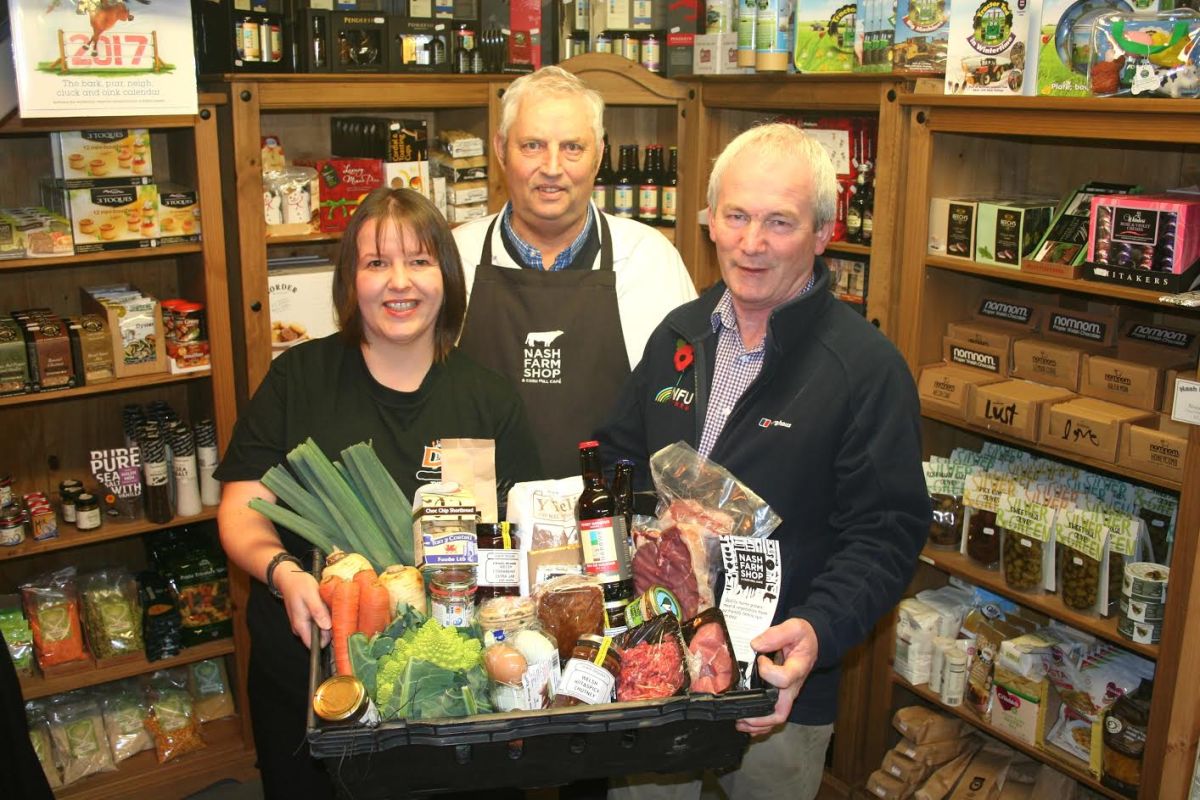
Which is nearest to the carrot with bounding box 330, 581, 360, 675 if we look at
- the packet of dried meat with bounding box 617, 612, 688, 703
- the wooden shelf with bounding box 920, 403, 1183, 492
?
the packet of dried meat with bounding box 617, 612, 688, 703

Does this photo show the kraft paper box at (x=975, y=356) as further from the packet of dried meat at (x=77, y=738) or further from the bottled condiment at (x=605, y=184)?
the packet of dried meat at (x=77, y=738)

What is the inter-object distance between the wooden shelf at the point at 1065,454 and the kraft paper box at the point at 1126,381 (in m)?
0.19

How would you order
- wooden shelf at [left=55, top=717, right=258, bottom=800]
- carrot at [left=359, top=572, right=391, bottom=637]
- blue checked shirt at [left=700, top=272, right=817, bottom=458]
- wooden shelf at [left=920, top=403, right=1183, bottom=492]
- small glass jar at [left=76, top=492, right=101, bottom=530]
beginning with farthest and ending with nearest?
wooden shelf at [left=55, top=717, right=258, bottom=800]
small glass jar at [left=76, top=492, right=101, bottom=530]
wooden shelf at [left=920, top=403, right=1183, bottom=492]
blue checked shirt at [left=700, top=272, right=817, bottom=458]
carrot at [left=359, top=572, right=391, bottom=637]

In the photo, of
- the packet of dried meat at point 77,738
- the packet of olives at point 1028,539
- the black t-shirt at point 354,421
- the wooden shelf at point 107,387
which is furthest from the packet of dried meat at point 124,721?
the packet of olives at point 1028,539

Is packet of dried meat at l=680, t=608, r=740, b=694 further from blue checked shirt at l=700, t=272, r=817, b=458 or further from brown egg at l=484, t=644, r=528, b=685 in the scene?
blue checked shirt at l=700, t=272, r=817, b=458

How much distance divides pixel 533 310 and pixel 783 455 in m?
0.96

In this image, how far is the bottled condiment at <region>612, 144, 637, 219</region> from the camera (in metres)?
4.24

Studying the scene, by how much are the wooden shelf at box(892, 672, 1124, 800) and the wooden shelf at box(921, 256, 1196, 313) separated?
125 cm

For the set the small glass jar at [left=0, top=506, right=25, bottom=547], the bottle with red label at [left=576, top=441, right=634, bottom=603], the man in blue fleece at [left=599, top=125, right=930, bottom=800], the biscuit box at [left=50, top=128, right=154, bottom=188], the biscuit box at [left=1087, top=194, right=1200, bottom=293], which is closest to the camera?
the bottle with red label at [left=576, top=441, right=634, bottom=603]

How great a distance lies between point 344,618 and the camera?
159 centimetres

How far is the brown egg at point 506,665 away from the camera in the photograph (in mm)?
1499

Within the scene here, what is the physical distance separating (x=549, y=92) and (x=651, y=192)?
61.6 inches

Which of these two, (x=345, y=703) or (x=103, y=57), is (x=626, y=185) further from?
(x=345, y=703)

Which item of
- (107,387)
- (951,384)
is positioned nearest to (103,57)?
(107,387)
